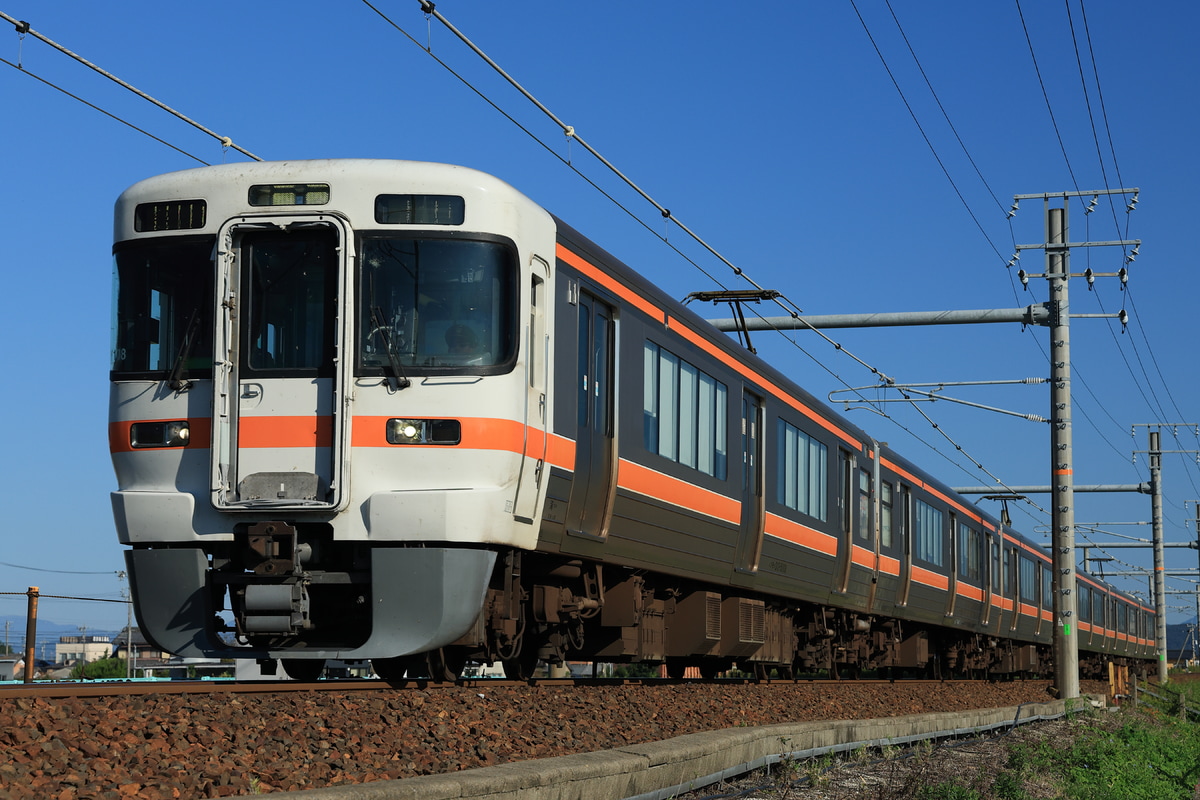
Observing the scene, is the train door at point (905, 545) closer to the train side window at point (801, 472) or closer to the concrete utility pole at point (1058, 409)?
the concrete utility pole at point (1058, 409)

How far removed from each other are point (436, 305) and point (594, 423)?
198 centimetres

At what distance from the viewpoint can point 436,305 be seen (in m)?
8.76

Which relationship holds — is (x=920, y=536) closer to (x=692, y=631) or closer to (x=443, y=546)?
(x=692, y=631)

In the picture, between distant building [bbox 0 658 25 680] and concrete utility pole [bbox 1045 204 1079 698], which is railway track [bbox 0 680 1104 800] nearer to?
distant building [bbox 0 658 25 680]

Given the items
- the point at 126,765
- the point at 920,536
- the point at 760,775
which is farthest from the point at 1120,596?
the point at 126,765

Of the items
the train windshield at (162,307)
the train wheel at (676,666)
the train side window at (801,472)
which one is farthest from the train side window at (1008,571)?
the train windshield at (162,307)

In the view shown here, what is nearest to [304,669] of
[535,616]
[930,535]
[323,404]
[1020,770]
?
[535,616]

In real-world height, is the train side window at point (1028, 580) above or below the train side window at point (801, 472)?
below

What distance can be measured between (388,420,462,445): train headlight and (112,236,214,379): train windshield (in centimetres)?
131

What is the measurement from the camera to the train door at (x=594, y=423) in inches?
394

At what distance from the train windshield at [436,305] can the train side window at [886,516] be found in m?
12.2

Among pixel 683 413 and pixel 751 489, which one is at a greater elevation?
pixel 683 413

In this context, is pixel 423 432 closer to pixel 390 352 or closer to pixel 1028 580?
pixel 390 352

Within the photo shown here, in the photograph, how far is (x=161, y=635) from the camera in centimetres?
860
